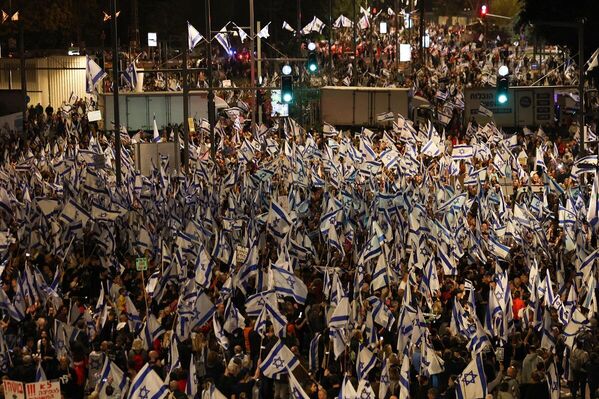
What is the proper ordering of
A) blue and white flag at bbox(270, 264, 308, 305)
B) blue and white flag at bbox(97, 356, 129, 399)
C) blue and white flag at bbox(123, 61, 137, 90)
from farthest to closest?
blue and white flag at bbox(123, 61, 137, 90) → blue and white flag at bbox(270, 264, 308, 305) → blue and white flag at bbox(97, 356, 129, 399)

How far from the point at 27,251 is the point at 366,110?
26.7 m

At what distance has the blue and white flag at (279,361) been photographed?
20453mm

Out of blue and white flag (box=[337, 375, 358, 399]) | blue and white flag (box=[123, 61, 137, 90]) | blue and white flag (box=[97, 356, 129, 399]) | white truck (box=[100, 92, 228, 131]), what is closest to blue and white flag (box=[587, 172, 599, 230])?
blue and white flag (box=[337, 375, 358, 399])

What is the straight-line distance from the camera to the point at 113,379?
20000 mm

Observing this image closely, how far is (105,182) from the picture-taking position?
114 ft

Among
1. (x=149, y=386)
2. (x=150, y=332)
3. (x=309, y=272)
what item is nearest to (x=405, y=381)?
(x=149, y=386)

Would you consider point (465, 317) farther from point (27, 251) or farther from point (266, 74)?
point (266, 74)

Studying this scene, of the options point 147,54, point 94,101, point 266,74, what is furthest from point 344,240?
point 147,54

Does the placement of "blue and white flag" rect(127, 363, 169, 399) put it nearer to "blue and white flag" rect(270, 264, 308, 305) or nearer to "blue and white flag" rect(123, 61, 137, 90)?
"blue and white flag" rect(270, 264, 308, 305)

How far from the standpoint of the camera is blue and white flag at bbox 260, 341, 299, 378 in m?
20.5

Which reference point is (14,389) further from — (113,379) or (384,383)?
(384,383)

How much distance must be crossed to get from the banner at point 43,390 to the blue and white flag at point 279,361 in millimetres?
2630

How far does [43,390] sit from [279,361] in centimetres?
293

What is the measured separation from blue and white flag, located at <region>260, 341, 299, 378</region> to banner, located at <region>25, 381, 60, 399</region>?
8.63ft
